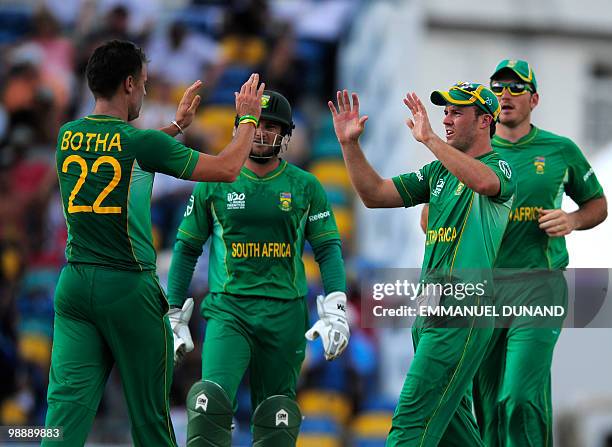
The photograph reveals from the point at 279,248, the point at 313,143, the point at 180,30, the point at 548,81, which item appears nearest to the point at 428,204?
the point at 279,248

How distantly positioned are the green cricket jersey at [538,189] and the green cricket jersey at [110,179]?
226 centimetres

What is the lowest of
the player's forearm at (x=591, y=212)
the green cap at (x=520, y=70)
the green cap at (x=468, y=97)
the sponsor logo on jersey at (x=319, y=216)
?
the sponsor logo on jersey at (x=319, y=216)

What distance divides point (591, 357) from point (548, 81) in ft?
28.3

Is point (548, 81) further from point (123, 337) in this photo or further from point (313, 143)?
point (123, 337)

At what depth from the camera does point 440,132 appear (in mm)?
13164

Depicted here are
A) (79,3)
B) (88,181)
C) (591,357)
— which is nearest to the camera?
(88,181)

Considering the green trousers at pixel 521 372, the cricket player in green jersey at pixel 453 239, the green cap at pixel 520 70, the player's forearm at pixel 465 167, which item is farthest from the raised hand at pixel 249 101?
the green trousers at pixel 521 372

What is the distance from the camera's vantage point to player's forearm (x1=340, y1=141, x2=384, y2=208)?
641 centimetres

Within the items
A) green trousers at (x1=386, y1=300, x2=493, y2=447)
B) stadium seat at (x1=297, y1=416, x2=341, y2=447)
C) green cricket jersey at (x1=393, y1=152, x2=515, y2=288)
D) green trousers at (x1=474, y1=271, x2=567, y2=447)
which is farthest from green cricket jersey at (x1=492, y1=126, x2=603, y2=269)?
stadium seat at (x1=297, y1=416, x2=341, y2=447)

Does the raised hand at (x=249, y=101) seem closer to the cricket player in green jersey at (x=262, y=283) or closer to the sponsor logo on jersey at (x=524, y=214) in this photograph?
the cricket player in green jersey at (x=262, y=283)

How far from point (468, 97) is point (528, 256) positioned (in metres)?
1.29

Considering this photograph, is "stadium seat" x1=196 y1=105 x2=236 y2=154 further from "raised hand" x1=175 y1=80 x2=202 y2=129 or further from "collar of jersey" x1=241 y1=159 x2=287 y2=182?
"raised hand" x1=175 y1=80 x2=202 y2=129

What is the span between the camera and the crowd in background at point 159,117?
37.9 ft

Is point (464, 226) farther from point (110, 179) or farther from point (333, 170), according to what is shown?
point (333, 170)
